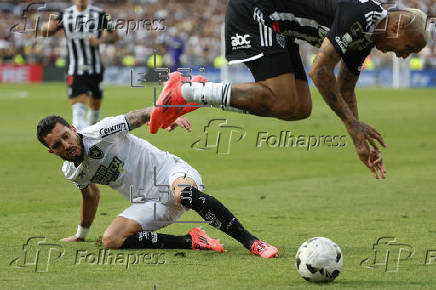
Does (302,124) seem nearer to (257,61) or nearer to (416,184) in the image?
(416,184)

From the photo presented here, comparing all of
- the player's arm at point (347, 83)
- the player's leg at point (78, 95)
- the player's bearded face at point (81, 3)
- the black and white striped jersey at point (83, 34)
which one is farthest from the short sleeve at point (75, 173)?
the player's bearded face at point (81, 3)

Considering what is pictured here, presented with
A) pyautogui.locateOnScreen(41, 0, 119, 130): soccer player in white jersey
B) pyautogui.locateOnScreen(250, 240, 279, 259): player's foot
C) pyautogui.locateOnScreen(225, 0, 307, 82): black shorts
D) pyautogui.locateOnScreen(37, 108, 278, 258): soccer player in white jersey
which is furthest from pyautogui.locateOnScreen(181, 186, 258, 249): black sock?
pyautogui.locateOnScreen(41, 0, 119, 130): soccer player in white jersey

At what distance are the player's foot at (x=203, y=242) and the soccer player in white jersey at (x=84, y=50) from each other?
711 centimetres

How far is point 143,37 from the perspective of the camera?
46.4 meters

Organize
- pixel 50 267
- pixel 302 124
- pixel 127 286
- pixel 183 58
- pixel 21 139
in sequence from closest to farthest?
pixel 127 286 → pixel 50 267 → pixel 21 139 → pixel 302 124 → pixel 183 58

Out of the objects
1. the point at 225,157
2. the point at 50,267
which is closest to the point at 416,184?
the point at 225,157

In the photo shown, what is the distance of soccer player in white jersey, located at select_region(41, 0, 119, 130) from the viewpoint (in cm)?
1461

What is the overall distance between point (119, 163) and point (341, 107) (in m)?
2.25

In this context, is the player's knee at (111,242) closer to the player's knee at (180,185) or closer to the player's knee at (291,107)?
the player's knee at (180,185)

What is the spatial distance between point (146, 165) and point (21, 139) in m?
10.9

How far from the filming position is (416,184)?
11719 millimetres

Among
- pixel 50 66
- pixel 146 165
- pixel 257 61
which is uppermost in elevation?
pixel 257 61

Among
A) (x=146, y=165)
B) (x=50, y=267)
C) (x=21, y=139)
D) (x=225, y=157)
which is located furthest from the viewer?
(x=21, y=139)

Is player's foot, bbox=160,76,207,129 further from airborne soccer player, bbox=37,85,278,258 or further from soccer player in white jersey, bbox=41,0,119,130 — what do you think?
soccer player in white jersey, bbox=41,0,119,130
